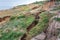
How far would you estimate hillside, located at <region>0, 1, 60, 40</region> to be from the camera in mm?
5629

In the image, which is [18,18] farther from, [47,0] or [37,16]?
[47,0]

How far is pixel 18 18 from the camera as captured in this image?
6.75 metres

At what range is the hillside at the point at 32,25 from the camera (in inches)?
222

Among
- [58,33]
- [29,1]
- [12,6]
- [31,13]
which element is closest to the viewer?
[58,33]

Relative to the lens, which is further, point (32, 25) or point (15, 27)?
point (32, 25)

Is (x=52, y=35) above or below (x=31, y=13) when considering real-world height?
below

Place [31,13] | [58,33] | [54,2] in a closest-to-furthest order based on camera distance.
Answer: [58,33]
[31,13]
[54,2]

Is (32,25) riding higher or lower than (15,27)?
lower

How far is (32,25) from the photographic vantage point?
21.1ft

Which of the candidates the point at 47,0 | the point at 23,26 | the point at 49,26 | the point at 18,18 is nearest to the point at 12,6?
the point at 47,0

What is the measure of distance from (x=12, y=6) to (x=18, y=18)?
7.96 ft

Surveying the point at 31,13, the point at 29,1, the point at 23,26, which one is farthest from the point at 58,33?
the point at 29,1

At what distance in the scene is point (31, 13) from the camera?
696cm

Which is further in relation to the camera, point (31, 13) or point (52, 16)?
point (31, 13)
